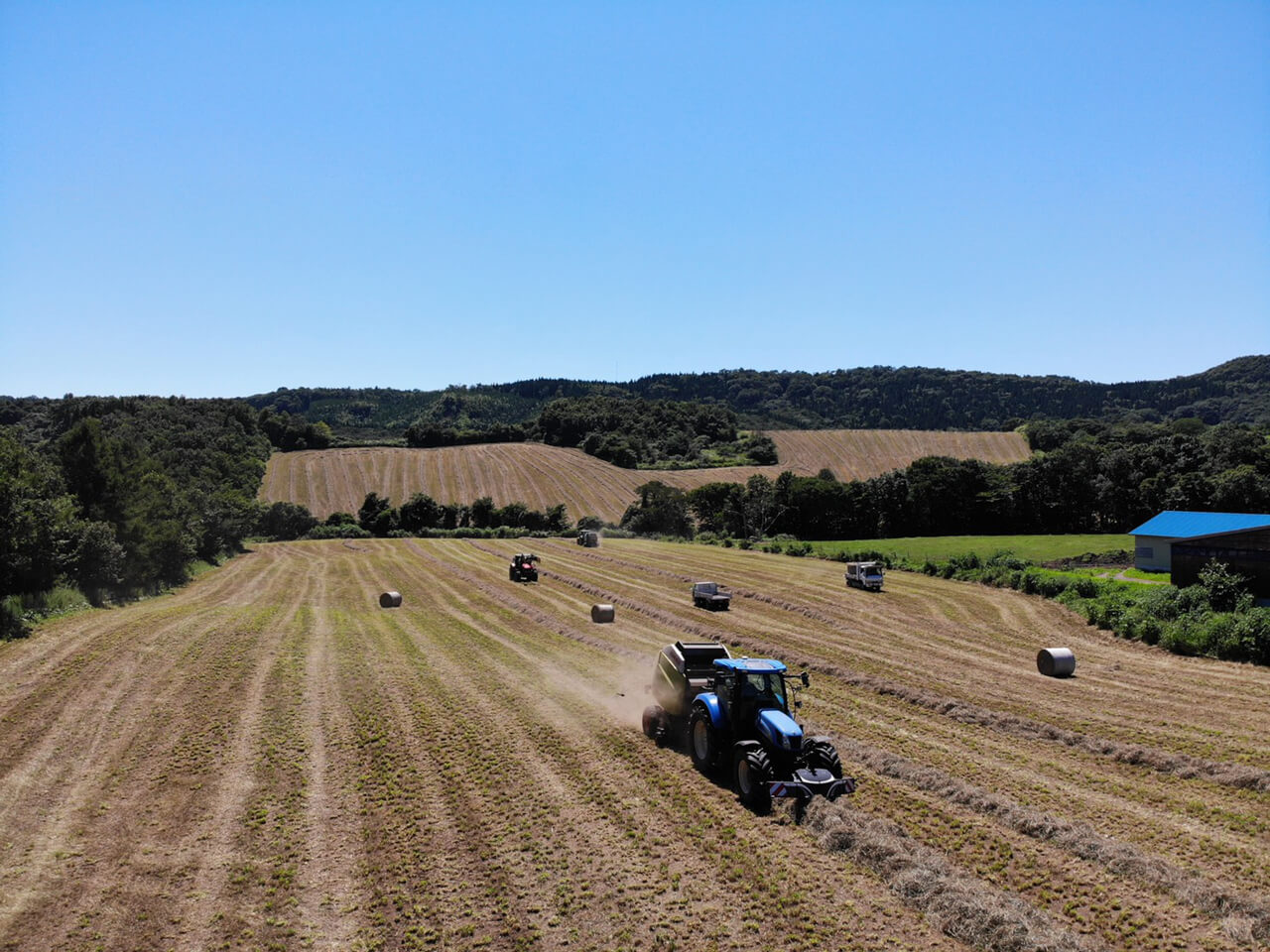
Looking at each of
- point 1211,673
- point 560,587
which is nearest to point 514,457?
point 560,587

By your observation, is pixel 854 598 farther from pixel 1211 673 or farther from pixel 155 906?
pixel 155 906

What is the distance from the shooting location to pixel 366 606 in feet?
136

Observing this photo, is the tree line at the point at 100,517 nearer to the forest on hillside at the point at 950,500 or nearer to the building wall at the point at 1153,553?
the forest on hillside at the point at 950,500

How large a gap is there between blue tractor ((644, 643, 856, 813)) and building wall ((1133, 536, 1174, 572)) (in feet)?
171

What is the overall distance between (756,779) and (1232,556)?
35.8 meters

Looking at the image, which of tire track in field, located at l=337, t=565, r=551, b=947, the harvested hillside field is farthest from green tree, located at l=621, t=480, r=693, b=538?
tire track in field, located at l=337, t=565, r=551, b=947

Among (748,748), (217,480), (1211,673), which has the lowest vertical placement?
(1211,673)

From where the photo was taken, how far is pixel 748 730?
1501cm

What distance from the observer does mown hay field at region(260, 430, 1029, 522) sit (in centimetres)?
10244

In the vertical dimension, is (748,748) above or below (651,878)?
above

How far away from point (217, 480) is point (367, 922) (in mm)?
85697

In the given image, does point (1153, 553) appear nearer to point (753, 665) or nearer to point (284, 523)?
point (753, 665)

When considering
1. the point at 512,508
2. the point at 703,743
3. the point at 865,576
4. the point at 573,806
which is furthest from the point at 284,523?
the point at 573,806

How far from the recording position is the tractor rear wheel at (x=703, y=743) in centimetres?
1539
